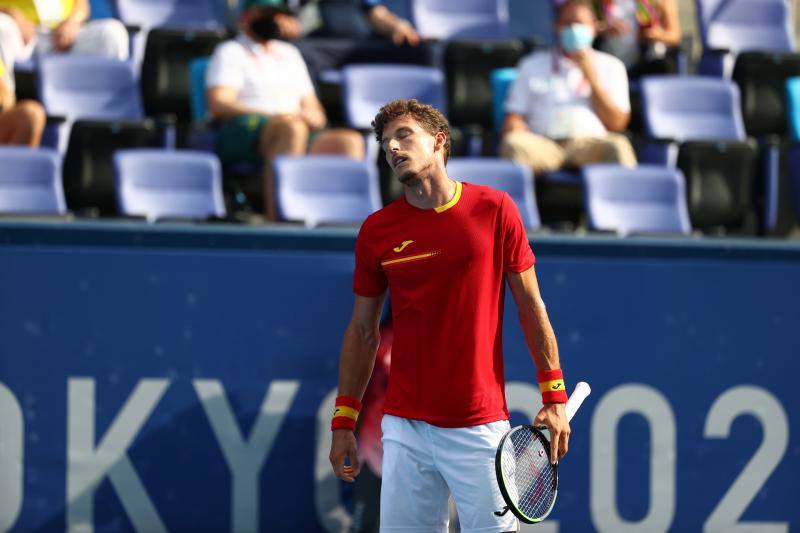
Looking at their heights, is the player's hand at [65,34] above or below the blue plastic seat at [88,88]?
above

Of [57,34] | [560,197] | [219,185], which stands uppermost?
[57,34]

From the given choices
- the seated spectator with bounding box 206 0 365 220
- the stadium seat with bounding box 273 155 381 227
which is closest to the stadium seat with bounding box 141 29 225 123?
the seated spectator with bounding box 206 0 365 220

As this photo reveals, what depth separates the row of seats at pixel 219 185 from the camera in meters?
7.12

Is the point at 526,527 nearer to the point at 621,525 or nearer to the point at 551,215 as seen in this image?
the point at 621,525

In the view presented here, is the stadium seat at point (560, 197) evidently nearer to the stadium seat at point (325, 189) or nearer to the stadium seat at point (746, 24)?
the stadium seat at point (325, 189)

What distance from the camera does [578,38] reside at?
26.5 feet

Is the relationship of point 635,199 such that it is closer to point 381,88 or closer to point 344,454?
point 381,88

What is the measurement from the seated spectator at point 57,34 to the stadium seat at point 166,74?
22 centimetres

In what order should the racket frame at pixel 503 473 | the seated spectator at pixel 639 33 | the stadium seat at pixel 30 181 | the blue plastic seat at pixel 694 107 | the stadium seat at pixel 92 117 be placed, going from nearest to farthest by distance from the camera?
the racket frame at pixel 503 473, the stadium seat at pixel 30 181, the stadium seat at pixel 92 117, the blue plastic seat at pixel 694 107, the seated spectator at pixel 639 33

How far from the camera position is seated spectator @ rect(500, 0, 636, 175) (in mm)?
7840

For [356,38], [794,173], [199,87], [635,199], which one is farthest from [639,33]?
[199,87]

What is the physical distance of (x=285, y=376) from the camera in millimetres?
5496

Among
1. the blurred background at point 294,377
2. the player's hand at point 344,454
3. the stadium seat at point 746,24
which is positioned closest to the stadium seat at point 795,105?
the stadium seat at point 746,24

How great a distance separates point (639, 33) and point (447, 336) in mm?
6209
